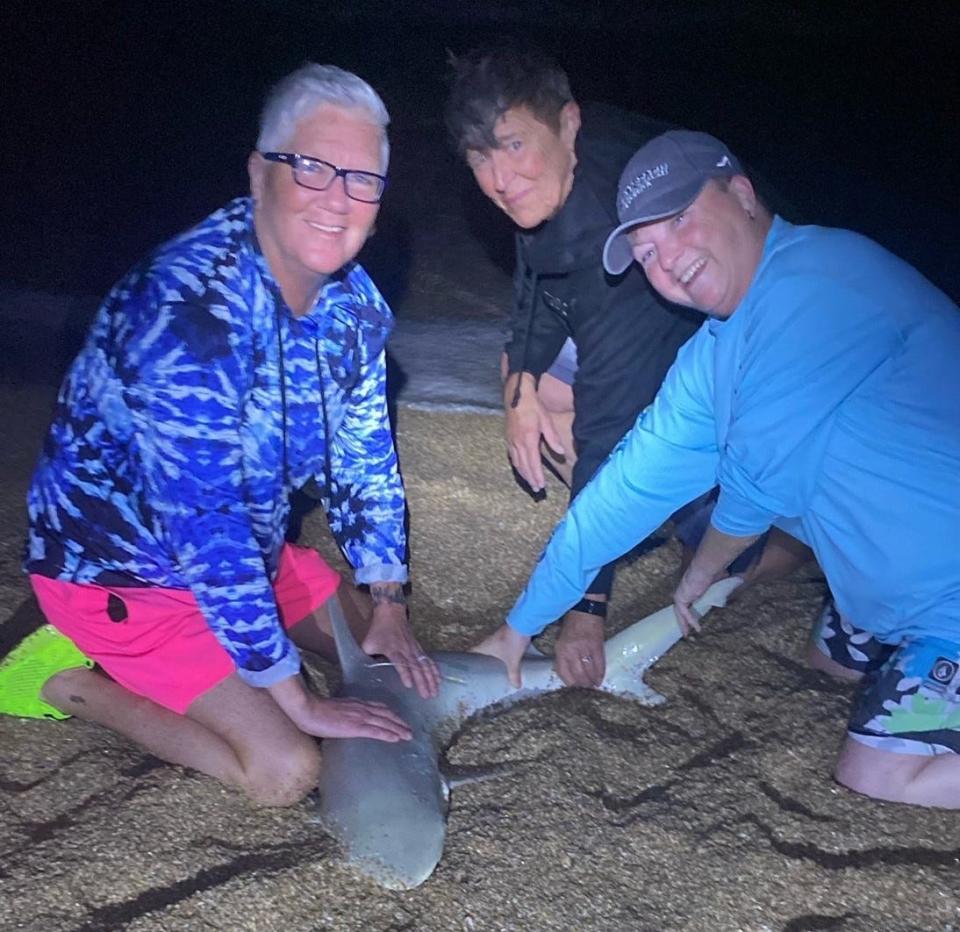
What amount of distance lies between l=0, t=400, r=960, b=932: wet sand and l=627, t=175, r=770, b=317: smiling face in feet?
3.71

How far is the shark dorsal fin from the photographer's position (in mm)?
2531

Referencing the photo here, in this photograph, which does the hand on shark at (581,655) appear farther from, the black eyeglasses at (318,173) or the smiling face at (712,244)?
the black eyeglasses at (318,173)

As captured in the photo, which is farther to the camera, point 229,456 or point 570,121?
point 570,121

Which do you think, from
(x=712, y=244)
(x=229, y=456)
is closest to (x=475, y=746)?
(x=229, y=456)

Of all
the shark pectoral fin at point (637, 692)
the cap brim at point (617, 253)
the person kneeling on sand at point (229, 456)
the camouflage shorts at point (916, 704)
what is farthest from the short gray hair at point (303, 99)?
the camouflage shorts at point (916, 704)

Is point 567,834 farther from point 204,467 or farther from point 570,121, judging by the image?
point 570,121

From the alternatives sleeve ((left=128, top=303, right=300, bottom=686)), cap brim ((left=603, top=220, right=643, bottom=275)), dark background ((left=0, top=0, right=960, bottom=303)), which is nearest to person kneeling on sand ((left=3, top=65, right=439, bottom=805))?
sleeve ((left=128, top=303, right=300, bottom=686))

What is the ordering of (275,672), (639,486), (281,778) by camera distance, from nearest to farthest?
(275,672)
(281,778)
(639,486)

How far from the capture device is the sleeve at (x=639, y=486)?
2326 millimetres

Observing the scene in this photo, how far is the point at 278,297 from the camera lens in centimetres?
217

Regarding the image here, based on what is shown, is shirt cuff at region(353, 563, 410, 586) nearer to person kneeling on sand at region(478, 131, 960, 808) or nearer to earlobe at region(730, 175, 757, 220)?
person kneeling on sand at region(478, 131, 960, 808)

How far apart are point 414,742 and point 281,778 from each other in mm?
311

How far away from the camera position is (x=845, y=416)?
6.71 ft

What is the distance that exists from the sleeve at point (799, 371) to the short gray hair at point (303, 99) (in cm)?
93
